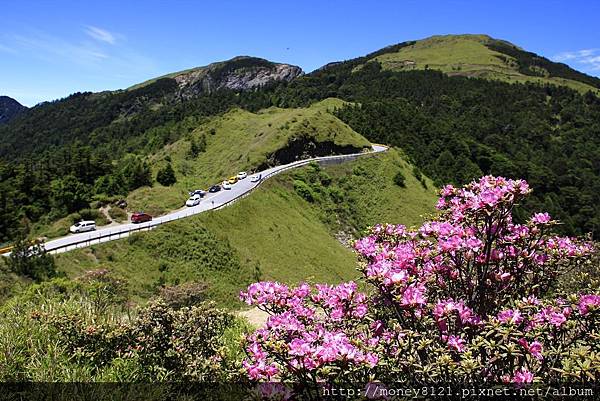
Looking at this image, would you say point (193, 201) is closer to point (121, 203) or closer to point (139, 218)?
point (121, 203)

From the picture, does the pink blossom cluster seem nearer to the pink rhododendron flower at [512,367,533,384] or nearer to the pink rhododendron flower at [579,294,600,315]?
the pink rhododendron flower at [512,367,533,384]

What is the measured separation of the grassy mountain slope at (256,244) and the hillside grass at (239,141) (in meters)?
9.27

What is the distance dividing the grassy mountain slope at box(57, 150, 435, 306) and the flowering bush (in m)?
9.66

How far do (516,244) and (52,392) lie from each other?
6167 mm

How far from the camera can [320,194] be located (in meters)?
46.5

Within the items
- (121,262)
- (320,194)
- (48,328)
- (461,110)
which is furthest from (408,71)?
(48,328)

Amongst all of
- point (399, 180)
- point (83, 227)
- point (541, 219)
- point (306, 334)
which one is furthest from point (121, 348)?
point (399, 180)

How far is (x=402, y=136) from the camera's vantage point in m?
82.4

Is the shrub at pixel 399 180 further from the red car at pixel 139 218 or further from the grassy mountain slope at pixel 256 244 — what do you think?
the red car at pixel 139 218

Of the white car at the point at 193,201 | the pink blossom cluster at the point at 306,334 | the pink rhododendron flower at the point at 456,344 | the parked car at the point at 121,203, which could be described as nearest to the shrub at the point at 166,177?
the white car at the point at 193,201

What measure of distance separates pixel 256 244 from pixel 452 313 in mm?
28162

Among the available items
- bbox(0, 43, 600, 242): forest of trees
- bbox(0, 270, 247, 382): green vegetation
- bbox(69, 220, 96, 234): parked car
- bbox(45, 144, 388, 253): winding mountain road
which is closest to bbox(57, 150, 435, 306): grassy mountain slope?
bbox(45, 144, 388, 253): winding mountain road

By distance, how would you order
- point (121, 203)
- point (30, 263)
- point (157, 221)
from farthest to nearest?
1. point (121, 203)
2. point (157, 221)
3. point (30, 263)

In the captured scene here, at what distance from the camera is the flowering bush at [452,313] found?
11.5 ft
